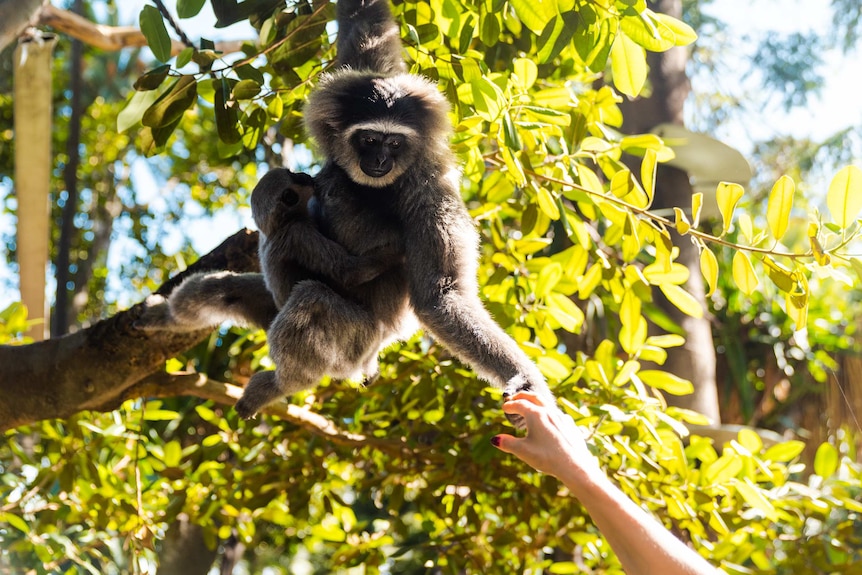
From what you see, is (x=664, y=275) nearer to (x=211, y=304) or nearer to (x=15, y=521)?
(x=211, y=304)

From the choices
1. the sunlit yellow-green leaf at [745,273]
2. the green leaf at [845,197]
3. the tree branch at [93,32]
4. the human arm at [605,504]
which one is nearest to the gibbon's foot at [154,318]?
the human arm at [605,504]

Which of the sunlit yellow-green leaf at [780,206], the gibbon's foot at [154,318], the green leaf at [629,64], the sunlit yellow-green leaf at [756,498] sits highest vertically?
the green leaf at [629,64]

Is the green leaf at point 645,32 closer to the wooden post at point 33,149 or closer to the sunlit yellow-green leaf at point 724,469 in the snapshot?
the sunlit yellow-green leaf at point 724,469

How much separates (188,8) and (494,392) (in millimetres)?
1847

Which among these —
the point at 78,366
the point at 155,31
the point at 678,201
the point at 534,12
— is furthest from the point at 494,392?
the point at 678,201

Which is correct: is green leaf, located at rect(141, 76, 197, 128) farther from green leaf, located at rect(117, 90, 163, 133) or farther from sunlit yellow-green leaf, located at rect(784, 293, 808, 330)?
sunlit yellow-green leaf, located at rect(784, 293, 808, 330)

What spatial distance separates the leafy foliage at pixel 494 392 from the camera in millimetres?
2467

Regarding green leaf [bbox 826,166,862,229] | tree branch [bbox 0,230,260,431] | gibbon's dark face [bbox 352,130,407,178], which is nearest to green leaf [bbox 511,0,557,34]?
gibbon's dark face [bbox 352,130,407,178]

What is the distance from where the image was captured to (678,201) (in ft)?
18.4

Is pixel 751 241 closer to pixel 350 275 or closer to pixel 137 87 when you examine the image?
pixel 350 275

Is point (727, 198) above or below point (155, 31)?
below

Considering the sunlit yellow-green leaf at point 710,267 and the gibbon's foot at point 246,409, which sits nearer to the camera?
the sunlit yellow-green leaf at point 710,267

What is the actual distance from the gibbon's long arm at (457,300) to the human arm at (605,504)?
522 mm

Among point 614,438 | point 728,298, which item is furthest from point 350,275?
point 728,298
